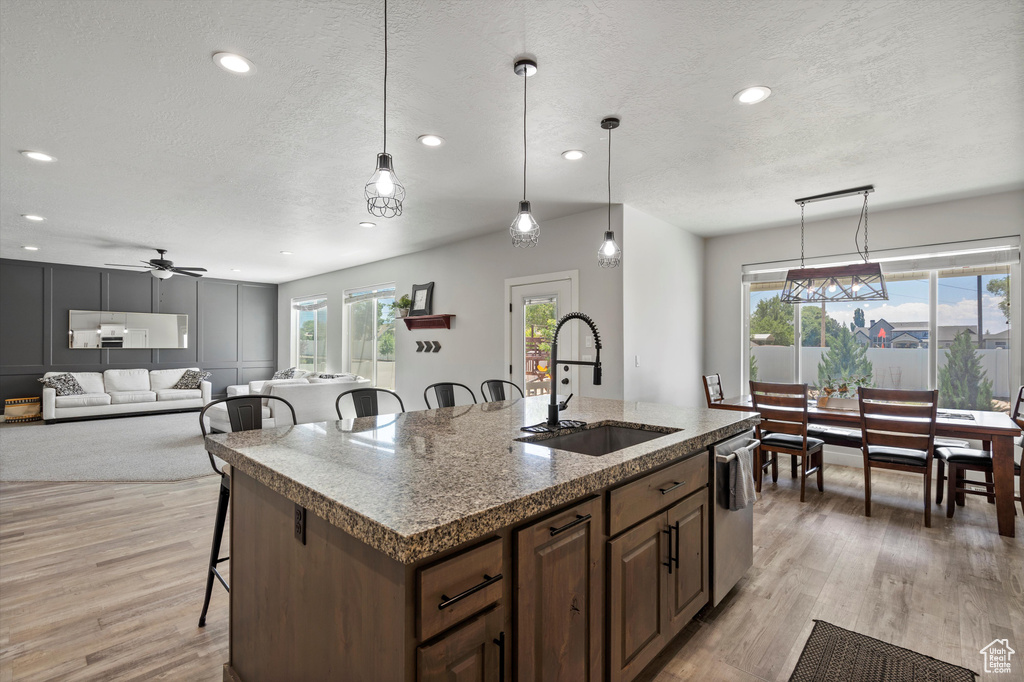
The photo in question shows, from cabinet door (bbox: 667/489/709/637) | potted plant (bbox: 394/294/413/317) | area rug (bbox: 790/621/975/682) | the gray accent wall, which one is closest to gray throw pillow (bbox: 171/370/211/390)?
the gray accent wall

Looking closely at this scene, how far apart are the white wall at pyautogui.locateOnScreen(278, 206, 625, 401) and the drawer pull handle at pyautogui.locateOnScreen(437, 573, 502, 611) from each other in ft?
11.7

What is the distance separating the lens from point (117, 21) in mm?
1954

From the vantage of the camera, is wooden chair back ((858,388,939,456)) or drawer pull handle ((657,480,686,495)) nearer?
drawer pull handle ((657,480,686,495))

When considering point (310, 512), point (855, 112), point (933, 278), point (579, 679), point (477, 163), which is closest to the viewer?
point (310, 512)

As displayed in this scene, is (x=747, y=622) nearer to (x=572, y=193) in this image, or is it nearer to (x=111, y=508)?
(x=572, y=193)

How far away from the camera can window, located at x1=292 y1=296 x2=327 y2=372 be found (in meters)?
9.12

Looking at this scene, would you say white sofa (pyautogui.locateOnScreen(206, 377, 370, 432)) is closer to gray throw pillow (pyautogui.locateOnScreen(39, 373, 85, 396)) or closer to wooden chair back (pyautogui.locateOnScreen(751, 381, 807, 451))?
gray throw pillow (pyautogui.locateOnScreen(39, 373, 85, 396))

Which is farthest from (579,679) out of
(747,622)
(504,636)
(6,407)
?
(6,407)

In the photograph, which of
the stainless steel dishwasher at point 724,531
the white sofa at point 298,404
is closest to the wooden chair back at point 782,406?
the stainless steel dishwasher at point 724,531

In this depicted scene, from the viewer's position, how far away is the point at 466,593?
1054mm

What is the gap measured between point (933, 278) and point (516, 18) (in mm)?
4926

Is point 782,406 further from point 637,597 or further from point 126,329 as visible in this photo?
point 126,329

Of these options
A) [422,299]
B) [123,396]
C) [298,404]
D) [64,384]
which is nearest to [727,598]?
[422,299]

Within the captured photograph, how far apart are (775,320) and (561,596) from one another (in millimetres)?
5212
